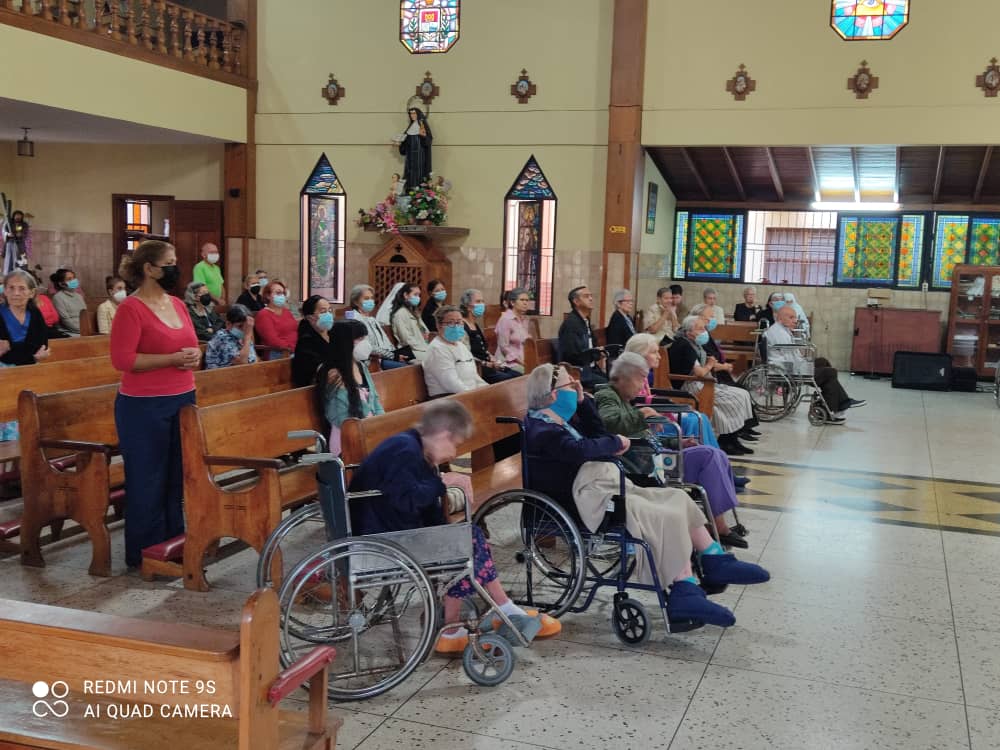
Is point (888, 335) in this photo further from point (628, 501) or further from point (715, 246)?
point (628, 501)

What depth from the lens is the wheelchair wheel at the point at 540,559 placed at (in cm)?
392

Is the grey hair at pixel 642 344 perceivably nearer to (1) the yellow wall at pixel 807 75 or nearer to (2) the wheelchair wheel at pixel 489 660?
(2) the wheelchair wheel at pixel 489 660

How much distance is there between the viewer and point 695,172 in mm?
13812

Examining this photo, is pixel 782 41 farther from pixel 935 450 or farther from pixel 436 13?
pixel 935 450

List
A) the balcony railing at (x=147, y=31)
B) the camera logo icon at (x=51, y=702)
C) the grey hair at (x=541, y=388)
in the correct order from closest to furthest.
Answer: the camera logo icon at (x=51, y=702) < the grey hair at (x=541, y=388) < the balcony railing at (x=147, y=31)

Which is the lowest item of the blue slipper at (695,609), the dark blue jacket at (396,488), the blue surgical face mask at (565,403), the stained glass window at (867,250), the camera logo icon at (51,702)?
the blue slipper at (695,609)

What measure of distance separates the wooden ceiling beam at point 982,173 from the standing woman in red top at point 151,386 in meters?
10.7

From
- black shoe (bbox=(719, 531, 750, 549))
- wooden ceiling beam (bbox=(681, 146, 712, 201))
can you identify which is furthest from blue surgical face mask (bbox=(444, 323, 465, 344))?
wooden ceiling beam (bbox=(681, 146, 712, 201))

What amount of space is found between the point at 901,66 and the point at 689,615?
9.78 meters

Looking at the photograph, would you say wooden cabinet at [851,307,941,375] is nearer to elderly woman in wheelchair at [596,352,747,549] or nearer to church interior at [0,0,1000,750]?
church interior at [0,0,1000,750]

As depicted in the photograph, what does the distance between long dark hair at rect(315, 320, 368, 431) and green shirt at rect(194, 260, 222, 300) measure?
6967 millimetres

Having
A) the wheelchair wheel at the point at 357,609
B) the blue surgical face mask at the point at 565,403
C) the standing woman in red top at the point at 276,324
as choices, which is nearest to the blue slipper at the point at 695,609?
the blue surgical face mask at the point at 565,403

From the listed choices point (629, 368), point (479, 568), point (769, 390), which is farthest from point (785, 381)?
point (479, 568)

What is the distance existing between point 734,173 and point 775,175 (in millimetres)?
561
